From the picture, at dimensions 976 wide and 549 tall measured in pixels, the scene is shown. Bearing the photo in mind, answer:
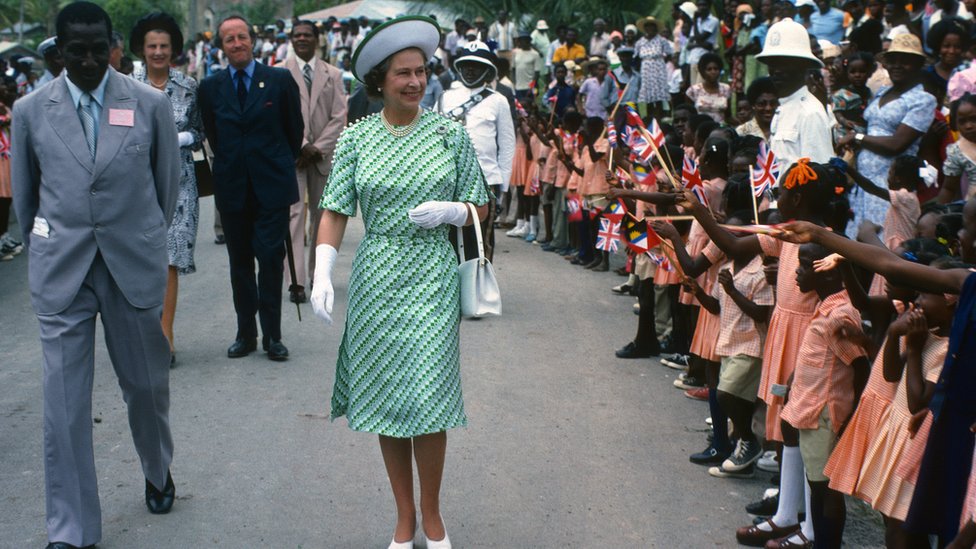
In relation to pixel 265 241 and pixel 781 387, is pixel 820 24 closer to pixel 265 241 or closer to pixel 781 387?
pixel 265 241

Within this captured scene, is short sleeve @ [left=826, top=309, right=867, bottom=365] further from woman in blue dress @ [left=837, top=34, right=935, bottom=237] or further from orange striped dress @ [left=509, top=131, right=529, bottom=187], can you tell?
orange striped dress @ [left=509, top=131, right=529, bottom=187]

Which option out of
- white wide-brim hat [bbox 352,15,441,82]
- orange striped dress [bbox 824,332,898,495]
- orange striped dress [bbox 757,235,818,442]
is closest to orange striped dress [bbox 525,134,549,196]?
orange striped dress [bbox 757,235,818,442]

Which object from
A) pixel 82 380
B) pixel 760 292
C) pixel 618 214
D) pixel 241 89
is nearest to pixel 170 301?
pixel 241 89

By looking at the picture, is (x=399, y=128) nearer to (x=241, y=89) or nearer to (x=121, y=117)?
(x=121, y=117)

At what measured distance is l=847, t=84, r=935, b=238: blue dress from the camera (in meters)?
8.06

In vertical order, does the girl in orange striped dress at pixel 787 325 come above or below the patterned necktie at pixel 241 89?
below

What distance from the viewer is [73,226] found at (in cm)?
496

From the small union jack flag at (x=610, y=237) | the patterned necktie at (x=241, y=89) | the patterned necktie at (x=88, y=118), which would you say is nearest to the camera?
the patterned necktie at (x=88, y=118)

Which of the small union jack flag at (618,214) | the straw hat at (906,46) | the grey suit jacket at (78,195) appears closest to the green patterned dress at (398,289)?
the grey suit jacket at (78,195)

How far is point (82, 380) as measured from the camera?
16.1 ft

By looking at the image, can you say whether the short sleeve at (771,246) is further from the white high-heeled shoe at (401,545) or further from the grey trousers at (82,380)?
the grey trousers at (82,380)

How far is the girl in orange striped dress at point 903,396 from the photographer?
4113 mm

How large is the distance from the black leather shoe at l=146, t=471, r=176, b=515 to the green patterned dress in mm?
1049

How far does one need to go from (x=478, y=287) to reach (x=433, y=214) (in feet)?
1.24
